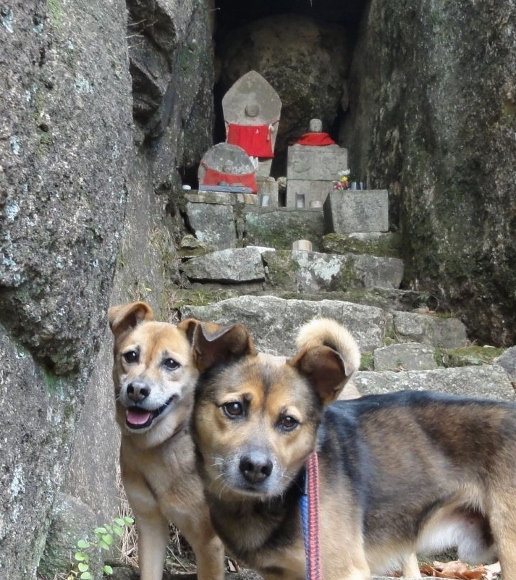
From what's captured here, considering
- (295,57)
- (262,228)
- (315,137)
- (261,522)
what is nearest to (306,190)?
(315,137)

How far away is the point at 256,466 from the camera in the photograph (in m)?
2.25

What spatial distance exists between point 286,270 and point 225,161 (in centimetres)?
366

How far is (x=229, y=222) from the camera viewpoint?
8.51 meters

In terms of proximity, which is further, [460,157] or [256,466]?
[460,157]

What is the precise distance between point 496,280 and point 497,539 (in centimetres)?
367

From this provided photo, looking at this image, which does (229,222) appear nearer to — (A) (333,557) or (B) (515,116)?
(B) (515,116)

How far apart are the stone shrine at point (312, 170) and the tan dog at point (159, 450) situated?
31.7 feet

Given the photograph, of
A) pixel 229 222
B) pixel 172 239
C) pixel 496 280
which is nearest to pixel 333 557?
pixel 496 280

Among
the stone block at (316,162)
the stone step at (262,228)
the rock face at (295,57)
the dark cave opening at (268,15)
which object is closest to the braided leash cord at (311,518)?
the stone step at (262,228)

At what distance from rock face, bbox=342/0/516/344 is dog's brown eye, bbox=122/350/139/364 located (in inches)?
147

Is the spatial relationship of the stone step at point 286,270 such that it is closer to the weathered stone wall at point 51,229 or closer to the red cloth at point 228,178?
the red cloth at point 228,178

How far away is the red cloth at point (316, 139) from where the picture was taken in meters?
13.3

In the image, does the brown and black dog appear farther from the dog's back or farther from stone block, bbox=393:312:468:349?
stone block, bbox=393:312:468:349

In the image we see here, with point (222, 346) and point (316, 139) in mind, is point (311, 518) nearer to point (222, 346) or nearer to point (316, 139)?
point (222, 346)
